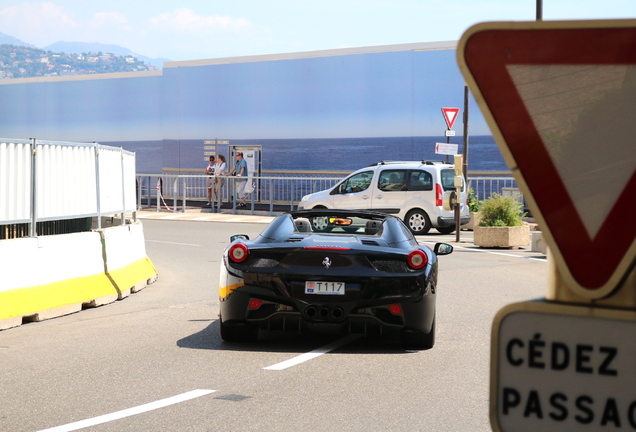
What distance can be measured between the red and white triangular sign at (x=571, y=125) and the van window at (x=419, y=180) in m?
20.8

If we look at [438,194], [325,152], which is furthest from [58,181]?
[325,152]

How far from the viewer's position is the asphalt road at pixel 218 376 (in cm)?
543

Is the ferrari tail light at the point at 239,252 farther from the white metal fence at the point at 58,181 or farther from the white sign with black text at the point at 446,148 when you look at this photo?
the white sign with black text at the point at 446,148

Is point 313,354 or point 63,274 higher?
point 63,274

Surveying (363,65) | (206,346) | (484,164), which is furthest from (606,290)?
(363,65)

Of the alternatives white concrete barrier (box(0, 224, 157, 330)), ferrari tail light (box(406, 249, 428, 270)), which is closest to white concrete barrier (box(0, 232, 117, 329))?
white concrete barrier (box(0, 224, 157, 330))

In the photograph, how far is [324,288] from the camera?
7.79 meters

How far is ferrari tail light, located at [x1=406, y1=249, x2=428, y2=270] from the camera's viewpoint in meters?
7.89

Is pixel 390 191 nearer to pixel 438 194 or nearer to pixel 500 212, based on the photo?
pixel 438 194

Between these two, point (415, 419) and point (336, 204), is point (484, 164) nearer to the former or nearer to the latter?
point (336, 204)

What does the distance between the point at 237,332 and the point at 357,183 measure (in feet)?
52.1

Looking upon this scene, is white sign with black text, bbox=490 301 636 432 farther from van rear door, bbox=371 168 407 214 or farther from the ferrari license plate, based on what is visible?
van rear door, bbox=371 168 407 214

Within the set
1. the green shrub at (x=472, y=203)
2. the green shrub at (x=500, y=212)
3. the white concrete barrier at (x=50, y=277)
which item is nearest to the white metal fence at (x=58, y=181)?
the white concrete barrier at (x=50, y=277)

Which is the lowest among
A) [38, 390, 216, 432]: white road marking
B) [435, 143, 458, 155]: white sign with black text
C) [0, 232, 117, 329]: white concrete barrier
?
[38, 390, 216, 432]: white road marking
